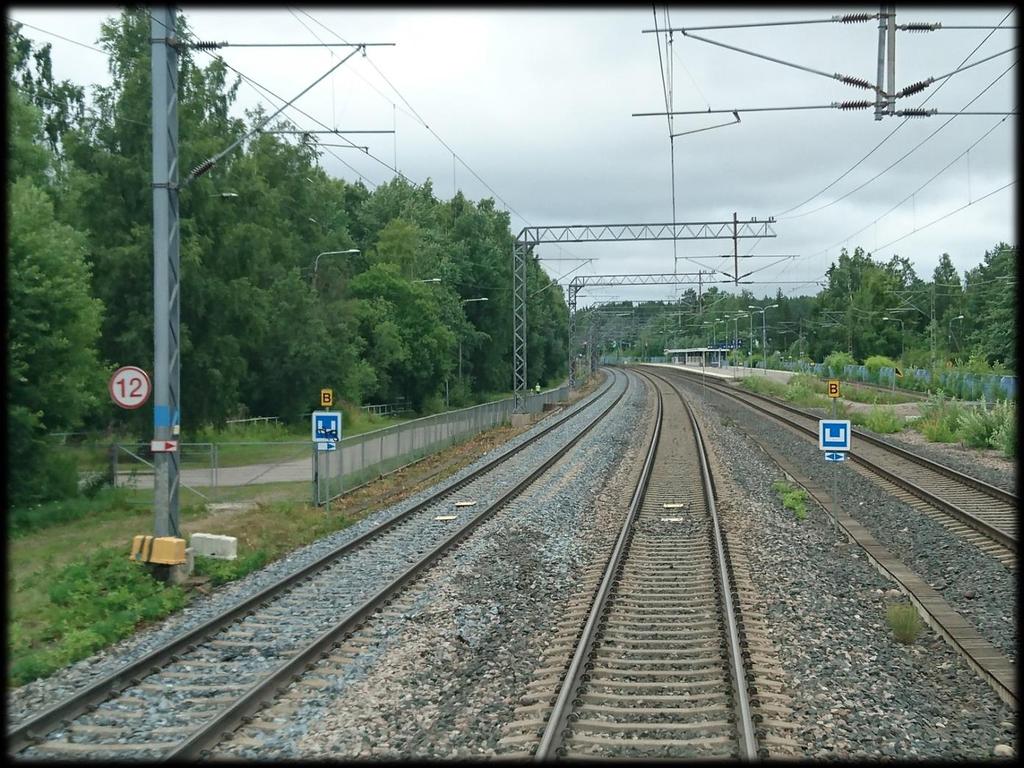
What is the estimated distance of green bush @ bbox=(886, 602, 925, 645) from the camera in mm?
10602

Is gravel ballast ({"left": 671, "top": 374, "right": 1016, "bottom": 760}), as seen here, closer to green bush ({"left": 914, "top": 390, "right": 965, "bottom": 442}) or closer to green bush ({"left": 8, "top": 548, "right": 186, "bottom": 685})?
green bush ({"left": 8, "top": 548, "right": 186, "bottom": 685})

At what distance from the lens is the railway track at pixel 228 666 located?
7582mm

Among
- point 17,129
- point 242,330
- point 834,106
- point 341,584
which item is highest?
point 17,129

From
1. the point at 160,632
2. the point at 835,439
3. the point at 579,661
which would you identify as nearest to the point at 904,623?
the point at 579,661

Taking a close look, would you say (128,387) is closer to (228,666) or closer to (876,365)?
(228,666)

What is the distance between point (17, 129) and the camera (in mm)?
27906

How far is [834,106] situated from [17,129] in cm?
2237

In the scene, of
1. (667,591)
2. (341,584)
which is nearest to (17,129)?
(341,584)

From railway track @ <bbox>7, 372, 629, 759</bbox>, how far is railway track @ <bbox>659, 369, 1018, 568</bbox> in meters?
8.61

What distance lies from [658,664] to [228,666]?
13.4ft

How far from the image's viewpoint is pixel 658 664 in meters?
9.39

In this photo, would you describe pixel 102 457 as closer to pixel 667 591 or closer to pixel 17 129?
pixel 17 129

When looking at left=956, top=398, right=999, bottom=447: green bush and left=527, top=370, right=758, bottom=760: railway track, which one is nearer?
left=527, top=370, right=758, bottom=760: railway track

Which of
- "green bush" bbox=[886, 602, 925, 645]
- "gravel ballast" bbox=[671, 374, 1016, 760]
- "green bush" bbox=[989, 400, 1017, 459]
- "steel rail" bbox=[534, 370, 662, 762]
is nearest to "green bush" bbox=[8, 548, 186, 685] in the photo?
"steel rail" bbox=[534, 370, 662, 762]
